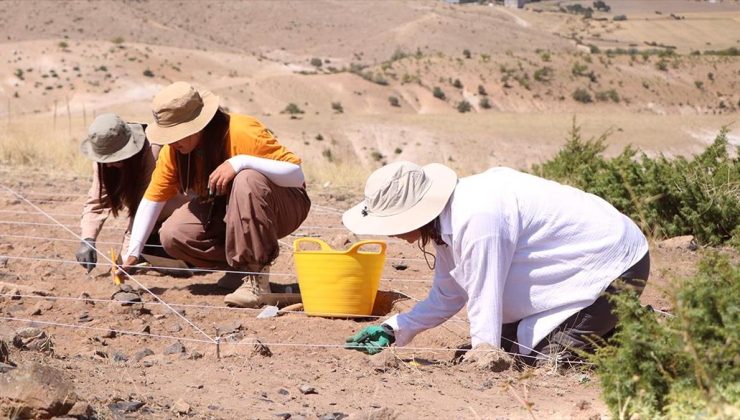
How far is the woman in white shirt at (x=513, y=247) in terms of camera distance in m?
3.81

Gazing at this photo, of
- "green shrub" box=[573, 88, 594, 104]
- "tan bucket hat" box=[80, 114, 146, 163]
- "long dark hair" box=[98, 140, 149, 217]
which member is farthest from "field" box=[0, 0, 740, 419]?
"tan bucket hat" box=[80, 114, 146, 163]

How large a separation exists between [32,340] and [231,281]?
1.72 m

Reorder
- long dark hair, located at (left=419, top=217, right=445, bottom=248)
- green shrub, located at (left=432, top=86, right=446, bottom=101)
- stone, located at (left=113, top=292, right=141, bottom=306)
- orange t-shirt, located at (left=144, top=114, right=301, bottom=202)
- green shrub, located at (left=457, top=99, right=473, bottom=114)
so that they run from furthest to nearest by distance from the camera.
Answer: green shrub, located at (left=432, top=86, right=446, bottom=101) < green shrub, located at (left=457, top=99, right=473, bottom=114) < stone, located at (left=113, top=292, right=141, bottom=306) < orange t-shirt, located at (left=144, top=114, right=301, bottom=202) < long dark hair, located at (left=419, top=217, right=445, bottom=248)

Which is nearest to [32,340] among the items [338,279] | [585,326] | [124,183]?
[338,279]

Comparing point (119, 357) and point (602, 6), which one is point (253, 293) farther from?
point (602, 6)

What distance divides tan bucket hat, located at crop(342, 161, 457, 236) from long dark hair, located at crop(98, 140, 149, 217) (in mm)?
2235

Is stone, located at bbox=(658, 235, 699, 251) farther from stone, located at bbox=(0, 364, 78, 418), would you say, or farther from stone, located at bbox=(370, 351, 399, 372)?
stone, located at bbox=(0, 364, 78, 418)

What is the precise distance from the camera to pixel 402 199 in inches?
154

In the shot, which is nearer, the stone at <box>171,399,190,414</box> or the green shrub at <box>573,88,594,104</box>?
the stone at <box>171,399,190,414</box>

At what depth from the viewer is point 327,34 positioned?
79.2m

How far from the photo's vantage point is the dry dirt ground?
11.4 ft

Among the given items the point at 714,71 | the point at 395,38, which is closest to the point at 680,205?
the point at 714,71

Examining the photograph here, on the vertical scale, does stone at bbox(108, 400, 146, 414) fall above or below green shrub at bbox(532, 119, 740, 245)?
above

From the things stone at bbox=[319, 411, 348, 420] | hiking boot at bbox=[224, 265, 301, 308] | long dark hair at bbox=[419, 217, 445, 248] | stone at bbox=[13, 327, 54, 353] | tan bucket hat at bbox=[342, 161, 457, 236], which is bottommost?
hiking boot at bbox=[224, 265, 301, 308]
